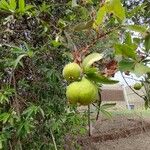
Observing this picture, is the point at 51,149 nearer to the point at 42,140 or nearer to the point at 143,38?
the point at 42,140

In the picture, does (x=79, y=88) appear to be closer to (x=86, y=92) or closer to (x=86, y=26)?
(x=86, y=92)

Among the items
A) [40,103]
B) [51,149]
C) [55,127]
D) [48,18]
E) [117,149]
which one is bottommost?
[117,149]

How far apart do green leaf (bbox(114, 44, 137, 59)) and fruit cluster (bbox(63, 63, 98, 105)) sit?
82 mm

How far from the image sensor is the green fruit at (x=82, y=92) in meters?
0.75

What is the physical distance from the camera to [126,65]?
84 centimetres

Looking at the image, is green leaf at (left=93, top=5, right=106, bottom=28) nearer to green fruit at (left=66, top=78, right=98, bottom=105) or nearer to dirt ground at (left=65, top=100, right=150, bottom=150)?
green fruit at (left=66, top=78, right=98, bottom=105)

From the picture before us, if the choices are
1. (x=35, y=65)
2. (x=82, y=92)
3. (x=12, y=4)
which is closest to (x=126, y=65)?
(x=82, y=92)

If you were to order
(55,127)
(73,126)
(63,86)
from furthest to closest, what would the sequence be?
(73,126)
(63,86)
(55,127)

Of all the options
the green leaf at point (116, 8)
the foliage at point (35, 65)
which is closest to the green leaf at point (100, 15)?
the green leaf at point (116, 8)

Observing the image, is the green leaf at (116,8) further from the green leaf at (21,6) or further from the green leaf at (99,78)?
the green leaf at (21,6)

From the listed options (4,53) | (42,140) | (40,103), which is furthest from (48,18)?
(42,140)

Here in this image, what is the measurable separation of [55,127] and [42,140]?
197 mm

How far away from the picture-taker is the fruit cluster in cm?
75

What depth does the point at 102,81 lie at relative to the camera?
79cm
